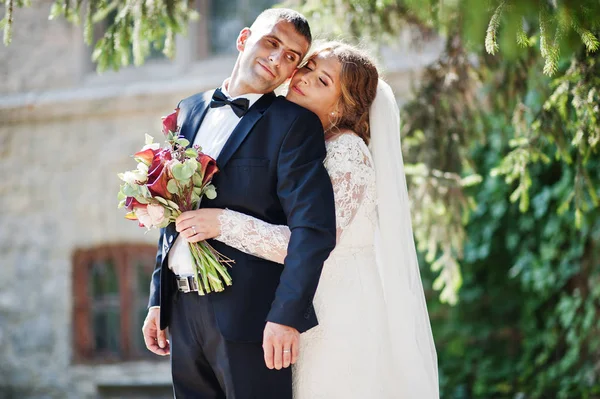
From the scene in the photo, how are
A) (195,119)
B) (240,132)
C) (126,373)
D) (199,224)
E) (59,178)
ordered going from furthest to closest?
(59,178) < (126,373) < (195,119) < (240,132) < (199,224)

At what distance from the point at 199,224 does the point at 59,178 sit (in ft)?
18.6

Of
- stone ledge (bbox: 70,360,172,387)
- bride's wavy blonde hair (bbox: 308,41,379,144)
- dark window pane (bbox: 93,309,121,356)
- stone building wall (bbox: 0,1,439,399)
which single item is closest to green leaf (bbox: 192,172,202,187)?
bride's wavy blonde hair (bbox: 308,41,379,144)

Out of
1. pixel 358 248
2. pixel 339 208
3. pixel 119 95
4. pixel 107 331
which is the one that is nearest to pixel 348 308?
pixel 358 248

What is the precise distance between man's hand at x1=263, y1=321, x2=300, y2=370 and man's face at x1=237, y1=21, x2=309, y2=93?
89 centimetres

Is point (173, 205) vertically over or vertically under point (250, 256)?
over

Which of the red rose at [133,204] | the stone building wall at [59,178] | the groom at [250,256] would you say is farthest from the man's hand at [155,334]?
the stone building wall at [59,178]

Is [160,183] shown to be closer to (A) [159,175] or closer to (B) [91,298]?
(A) [159,175]

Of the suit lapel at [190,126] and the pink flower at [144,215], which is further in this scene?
the suit lapel at [190,126]

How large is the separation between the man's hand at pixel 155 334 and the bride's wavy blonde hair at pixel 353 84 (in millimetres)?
966

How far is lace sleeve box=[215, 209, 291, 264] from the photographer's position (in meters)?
2.80

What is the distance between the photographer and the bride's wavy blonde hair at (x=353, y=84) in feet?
10.1

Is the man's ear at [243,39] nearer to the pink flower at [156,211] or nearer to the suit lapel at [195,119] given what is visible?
the suit lapel at [195,119]

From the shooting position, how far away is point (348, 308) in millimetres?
2971

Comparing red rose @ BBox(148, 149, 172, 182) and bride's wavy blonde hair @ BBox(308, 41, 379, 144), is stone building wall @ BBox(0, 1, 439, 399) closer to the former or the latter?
bride's wavy blonde hair @ BBox(308, 41, 379, 144)
